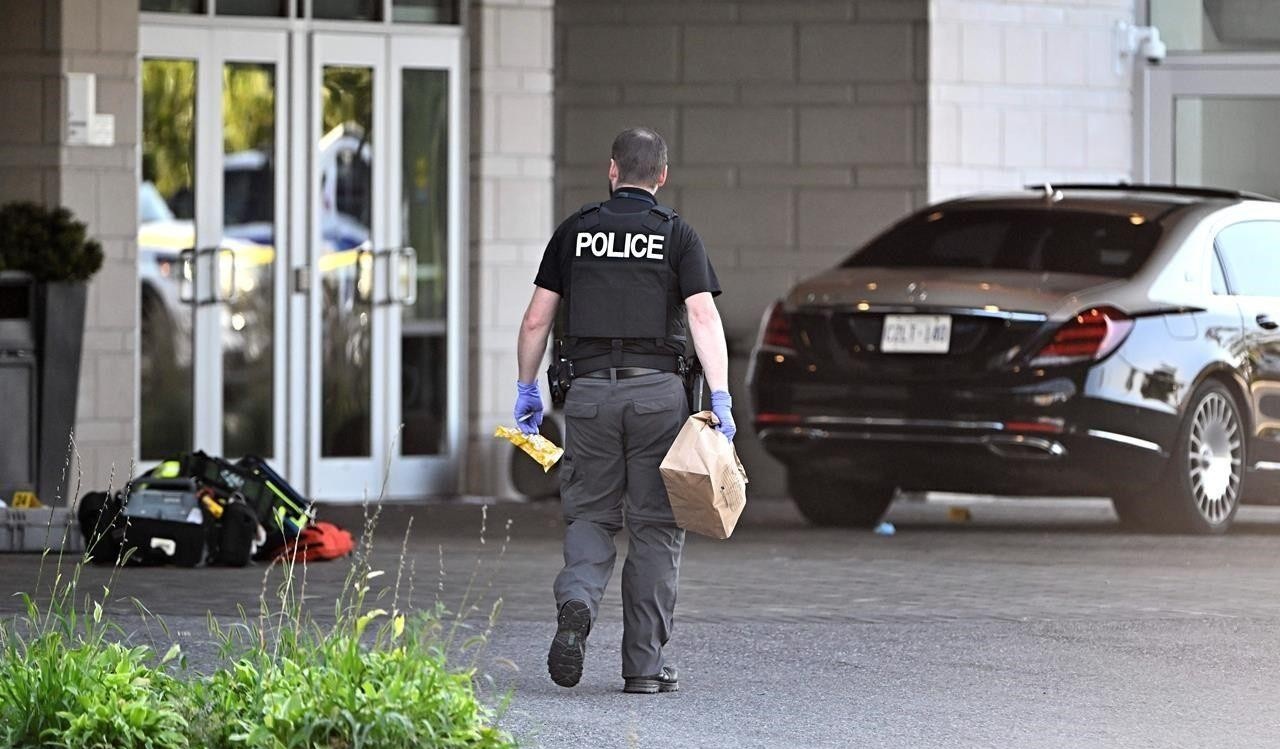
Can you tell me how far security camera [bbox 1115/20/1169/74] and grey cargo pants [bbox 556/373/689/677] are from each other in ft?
32.8

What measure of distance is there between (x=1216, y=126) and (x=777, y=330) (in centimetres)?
634

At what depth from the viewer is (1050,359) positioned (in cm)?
1166

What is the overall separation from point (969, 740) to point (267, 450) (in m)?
9.09

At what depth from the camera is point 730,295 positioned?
16.0 meters

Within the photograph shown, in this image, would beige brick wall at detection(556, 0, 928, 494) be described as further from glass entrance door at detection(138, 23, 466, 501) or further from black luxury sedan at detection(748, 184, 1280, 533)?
black luxury sedan at detection(748, 184, 1280, 533)

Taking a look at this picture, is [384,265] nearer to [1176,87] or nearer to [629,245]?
[1176,87]

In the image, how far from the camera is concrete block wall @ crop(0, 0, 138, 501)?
46.3 ft

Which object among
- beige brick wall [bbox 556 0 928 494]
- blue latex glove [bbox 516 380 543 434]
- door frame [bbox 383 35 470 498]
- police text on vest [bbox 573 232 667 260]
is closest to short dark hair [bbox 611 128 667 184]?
police text on vest [bbox 573 232 667 260]

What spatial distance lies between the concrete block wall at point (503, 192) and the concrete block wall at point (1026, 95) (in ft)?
7.83

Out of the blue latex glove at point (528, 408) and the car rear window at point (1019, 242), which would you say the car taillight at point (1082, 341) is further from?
the blue latex glove at point (528, 408)

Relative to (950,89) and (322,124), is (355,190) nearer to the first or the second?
(322,124)

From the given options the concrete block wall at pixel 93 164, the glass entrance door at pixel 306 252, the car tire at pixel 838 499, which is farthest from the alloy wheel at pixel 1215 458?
the concrete block wall at pixel 93 164

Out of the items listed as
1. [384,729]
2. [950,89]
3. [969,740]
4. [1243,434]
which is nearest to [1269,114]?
[950,89]

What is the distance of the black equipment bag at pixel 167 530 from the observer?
10.6 meters
